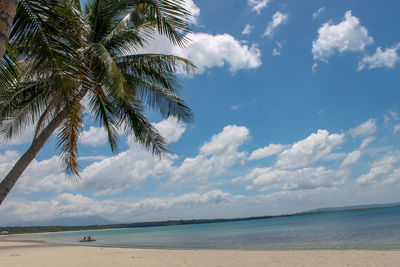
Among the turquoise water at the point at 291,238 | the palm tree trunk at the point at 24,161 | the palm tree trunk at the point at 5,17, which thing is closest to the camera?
the palm tree trunk at the point at 5,17

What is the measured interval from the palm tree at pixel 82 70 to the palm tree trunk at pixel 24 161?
1 centimetres

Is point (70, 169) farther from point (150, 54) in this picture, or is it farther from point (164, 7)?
point (164, 7)

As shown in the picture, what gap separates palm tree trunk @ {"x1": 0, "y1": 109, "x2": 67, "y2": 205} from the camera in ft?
12.2

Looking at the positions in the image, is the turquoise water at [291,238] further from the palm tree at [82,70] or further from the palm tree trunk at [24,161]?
the palm tree trunk at [24,161]

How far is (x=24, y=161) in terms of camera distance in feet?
13.9

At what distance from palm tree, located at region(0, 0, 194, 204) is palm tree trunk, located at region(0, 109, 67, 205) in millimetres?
11

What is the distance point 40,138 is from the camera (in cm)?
466

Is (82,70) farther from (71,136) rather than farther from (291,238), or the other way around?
(291,238)

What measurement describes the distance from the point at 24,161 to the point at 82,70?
1.77 m

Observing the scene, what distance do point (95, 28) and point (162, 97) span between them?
228 centimetres

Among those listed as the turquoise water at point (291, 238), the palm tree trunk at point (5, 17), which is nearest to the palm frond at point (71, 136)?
the palm tree trunk at point (5, 17)

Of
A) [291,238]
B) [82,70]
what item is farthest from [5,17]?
[291,238]

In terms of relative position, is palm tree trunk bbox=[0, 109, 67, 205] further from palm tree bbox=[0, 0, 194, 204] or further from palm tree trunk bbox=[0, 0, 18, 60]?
palm tree trunk bbox=[0, 0, 18, 60]

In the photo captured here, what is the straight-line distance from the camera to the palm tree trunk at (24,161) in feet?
12.2
